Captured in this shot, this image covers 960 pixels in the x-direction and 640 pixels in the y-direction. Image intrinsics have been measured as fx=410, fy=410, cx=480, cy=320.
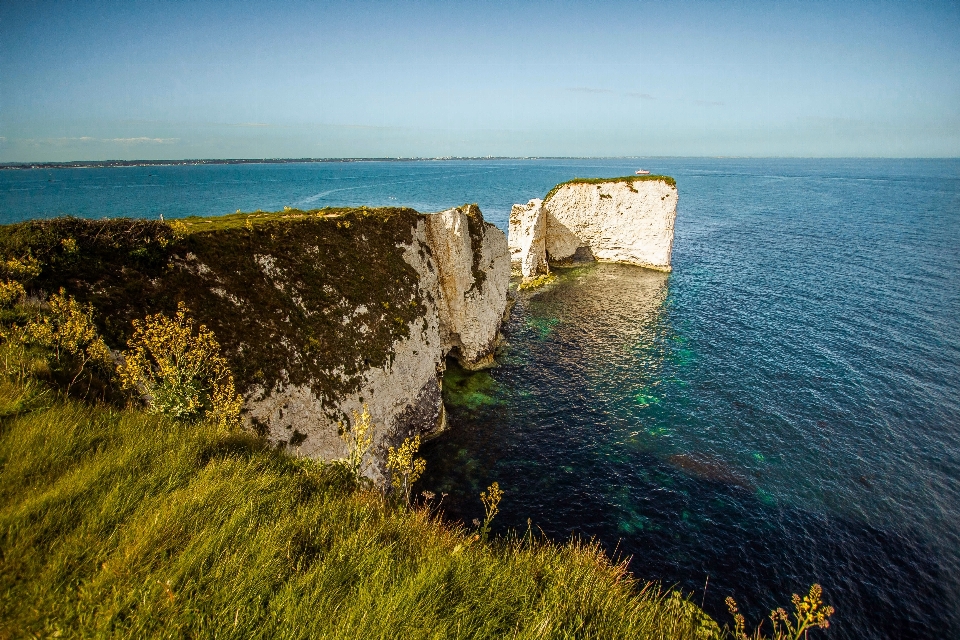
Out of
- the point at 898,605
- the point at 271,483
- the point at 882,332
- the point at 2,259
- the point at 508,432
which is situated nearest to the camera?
the point at 271,483

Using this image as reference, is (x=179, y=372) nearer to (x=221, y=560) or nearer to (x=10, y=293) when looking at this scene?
(x=10, y=293)

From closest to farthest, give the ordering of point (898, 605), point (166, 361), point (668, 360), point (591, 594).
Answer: point (591, 594)
point (166, 361)
point (898, 605)
point (668, 360)

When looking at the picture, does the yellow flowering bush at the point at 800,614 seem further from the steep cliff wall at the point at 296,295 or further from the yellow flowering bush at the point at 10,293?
the yellow flowering bush at the point at 10,293

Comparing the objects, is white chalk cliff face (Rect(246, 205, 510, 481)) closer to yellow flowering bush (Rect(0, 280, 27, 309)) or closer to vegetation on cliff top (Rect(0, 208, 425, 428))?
vegetation on cliff top (Rect(0, 208, 425, 428))

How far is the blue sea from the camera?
15867mm

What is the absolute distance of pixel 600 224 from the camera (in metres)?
54.8

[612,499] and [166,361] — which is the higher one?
[166,361]

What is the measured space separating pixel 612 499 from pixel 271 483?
1584 centimetres

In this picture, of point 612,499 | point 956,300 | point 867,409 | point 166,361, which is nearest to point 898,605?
point 612,499

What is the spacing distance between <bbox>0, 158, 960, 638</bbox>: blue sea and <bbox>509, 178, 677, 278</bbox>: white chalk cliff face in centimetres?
814

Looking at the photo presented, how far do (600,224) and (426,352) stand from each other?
3985 cm

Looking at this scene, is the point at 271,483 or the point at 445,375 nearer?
the point at 271,483

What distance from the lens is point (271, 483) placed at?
7438 millimetres

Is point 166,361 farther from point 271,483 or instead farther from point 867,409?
point 867,409
